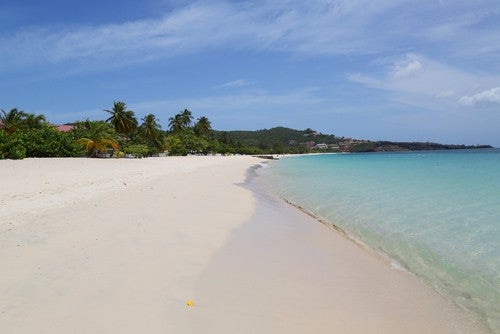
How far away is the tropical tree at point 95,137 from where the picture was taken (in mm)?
43219

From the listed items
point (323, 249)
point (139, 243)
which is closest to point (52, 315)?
point (139, 243)

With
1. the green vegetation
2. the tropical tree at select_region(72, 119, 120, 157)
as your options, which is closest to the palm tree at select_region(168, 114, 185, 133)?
the green vegetation

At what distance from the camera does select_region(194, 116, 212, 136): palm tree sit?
93.8m

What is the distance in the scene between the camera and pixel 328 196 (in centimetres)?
1742

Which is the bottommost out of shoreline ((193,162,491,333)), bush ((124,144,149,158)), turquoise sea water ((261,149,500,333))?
turquoise sea water ((261,149,500,333))

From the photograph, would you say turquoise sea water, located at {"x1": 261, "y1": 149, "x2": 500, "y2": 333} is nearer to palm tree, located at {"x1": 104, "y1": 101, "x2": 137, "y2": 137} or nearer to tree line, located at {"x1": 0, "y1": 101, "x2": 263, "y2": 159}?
tree line, located at {"x1": 0, "y1": 101, "x2": 263, "y2": 159}

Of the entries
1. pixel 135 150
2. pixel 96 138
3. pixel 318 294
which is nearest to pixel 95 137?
pixel 96 138

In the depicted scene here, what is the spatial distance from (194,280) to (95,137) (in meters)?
A: 42.9

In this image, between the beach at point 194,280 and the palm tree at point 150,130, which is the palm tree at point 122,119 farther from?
the beach at point 194,280

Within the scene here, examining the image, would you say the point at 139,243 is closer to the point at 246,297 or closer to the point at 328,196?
the point at 246,297

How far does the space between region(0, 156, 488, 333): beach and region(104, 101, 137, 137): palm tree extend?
50.5m

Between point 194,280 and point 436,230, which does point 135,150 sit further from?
point 194,280

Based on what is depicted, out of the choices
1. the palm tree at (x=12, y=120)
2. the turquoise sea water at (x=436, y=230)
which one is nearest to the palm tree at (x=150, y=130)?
the palm tree at (x=12, y=120)

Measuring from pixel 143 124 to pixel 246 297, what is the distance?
2452 inches
